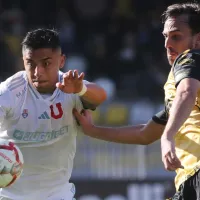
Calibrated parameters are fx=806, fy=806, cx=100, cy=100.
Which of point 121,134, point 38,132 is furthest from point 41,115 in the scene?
point 121,134

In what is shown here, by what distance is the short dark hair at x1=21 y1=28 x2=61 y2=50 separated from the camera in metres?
6.03

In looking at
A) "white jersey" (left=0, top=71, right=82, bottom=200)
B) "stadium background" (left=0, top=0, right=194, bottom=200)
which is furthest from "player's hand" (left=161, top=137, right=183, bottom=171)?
"stadium background" (left=0, top=0, right=194, bottom=200)

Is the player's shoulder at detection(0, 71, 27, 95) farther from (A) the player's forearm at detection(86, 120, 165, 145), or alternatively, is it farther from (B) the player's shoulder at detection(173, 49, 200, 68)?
(B) the player's shoulder at detection(173, 49, 200, 68)

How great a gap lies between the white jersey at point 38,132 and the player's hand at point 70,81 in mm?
439

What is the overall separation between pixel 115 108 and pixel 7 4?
6.11 meters

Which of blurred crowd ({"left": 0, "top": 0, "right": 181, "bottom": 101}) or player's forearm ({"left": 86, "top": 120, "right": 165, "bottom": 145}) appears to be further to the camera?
blurred crowd ({"left": 0, "top": 0, "right": 181, "bottom": 101})

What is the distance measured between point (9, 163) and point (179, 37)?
1.46 metres

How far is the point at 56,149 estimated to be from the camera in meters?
6.20

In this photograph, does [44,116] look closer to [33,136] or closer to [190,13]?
[33,136]

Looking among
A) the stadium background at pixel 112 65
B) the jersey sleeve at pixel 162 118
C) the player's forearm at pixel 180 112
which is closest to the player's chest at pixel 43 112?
the jersey sleeve at pixel 162 118

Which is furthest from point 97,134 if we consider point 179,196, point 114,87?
point 114,87

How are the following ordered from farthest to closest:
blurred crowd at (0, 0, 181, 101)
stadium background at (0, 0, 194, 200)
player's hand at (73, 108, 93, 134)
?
blurred crowd at (0, 0, 181, 101)
stadium background at (0, 0, 194, 200)
player's hand at (73, 108, 93, 134)

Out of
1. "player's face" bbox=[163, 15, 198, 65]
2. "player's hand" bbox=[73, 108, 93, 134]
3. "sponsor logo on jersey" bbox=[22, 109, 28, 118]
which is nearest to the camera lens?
"player's face" bbox=[163, 15, 198, 65]

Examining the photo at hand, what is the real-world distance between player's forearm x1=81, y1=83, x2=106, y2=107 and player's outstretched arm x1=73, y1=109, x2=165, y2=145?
12cm
